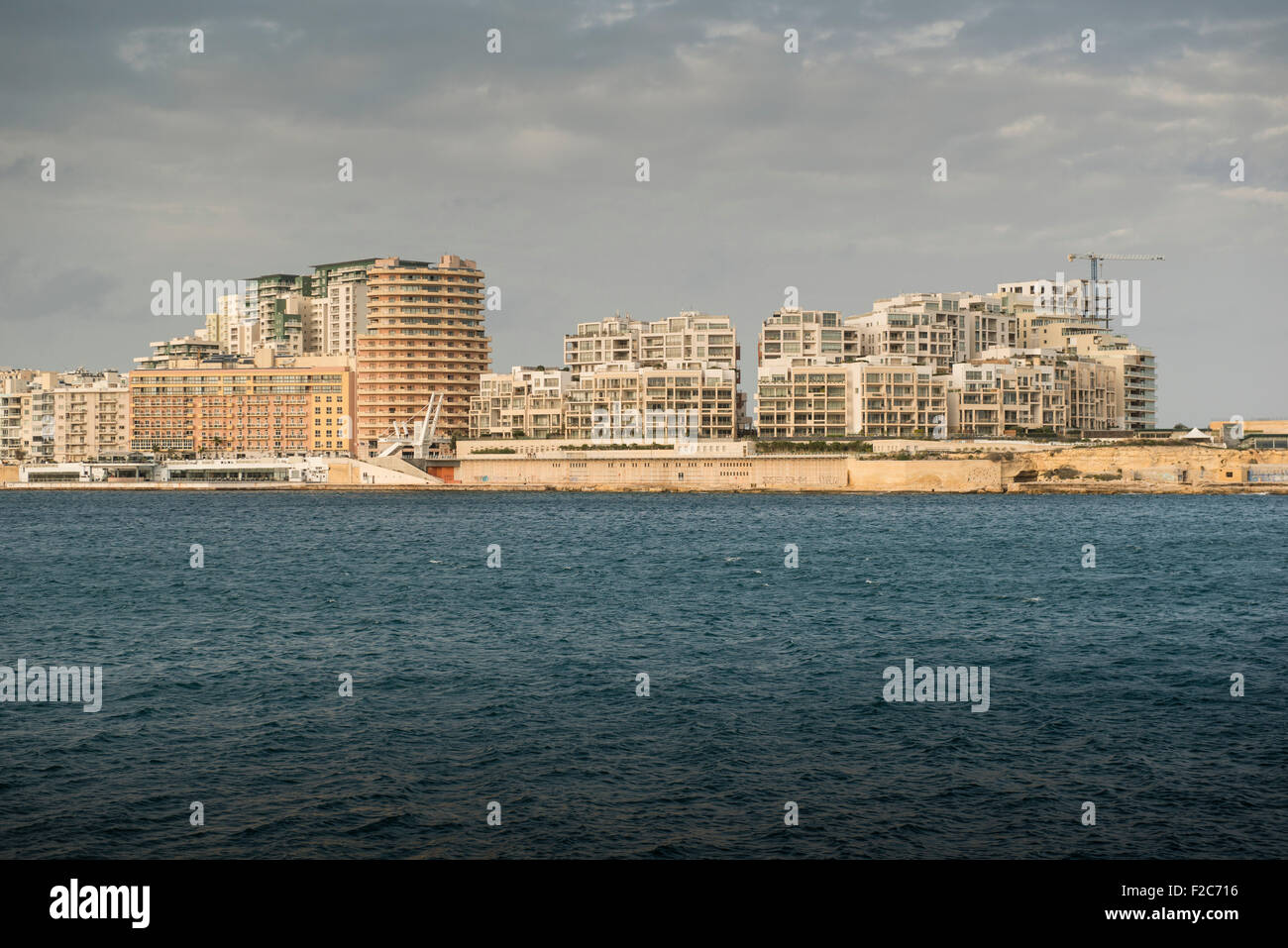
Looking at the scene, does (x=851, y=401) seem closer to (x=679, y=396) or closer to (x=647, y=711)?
(x=679, y=396)

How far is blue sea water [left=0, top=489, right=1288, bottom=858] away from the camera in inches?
751

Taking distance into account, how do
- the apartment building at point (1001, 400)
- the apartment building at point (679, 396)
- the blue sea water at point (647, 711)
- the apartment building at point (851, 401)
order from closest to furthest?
the blue sea water at point (647, 711)
the apartment building at point (851, 401)
the apartment building at point (679, 396)
the apartment building at point (1001, 400)

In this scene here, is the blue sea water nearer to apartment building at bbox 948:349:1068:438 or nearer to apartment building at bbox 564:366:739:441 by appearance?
apartment building at bbox 564:366:739:441

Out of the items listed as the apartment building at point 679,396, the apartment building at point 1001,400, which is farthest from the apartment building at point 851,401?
the apartment building at point 679,396

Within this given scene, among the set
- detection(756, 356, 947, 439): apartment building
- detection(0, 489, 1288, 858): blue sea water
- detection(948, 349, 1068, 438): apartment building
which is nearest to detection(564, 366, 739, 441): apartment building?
detection(756, 356, 947, 439): apartment building

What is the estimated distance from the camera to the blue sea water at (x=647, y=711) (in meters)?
19.1

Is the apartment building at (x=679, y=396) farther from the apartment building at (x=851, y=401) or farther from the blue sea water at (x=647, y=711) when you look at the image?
the blue sea water at (x=647, y=711)

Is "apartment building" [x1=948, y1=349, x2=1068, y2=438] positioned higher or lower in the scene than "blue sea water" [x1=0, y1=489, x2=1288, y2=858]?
higher

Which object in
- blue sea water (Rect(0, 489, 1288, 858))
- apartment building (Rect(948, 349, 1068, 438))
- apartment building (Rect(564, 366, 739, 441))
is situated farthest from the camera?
apartment building (Rect(948, 349, 1068, 438))

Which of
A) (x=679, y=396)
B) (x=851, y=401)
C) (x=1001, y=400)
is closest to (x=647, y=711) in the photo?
(x=679, y=396)

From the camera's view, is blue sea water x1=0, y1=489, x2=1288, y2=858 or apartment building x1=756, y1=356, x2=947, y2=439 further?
apartment building x1=756, y1=356, x2=947, y2=439

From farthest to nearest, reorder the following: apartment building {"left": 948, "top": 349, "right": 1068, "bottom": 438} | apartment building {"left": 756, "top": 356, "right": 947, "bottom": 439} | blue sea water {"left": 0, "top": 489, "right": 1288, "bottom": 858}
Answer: apartment building {"left": 948, "top": 349, "right": 1068, "bottom": 438} < apartment building {"left": 756, "top": 356, "right": 947, "bottom": 439} < blue sea water {"left": 0, "top": 489, "right": 1288, "bottom": 858}
